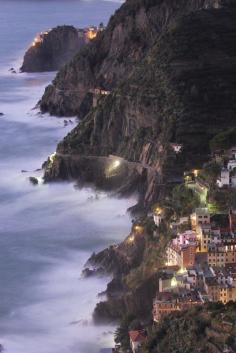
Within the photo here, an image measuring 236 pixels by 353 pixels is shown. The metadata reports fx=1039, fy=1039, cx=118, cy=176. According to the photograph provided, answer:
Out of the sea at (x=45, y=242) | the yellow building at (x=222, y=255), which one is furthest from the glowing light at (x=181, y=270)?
the sea at (x=45, y=242)

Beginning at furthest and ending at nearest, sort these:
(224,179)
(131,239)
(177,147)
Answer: (177,147)
(131,239)
(224,179)

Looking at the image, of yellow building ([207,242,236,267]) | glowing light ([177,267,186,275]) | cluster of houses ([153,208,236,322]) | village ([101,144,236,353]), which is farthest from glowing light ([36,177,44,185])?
yellow building ([207,242,236,267])

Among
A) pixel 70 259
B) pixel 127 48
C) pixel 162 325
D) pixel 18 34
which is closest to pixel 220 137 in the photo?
Answer: pixel 70 259

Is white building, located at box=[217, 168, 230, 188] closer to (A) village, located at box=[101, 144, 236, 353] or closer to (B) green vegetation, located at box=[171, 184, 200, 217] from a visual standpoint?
(A) village, located at box=[101, 144, 236, 353]

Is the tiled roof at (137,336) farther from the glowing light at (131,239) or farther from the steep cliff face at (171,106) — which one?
the steep cliff face at (171,106)

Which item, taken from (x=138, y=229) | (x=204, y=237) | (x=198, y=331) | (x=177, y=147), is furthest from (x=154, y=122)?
(x=198, y=331)

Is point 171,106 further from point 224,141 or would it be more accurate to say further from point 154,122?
point 224,141

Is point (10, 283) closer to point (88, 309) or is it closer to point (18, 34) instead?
point (88, 309)
